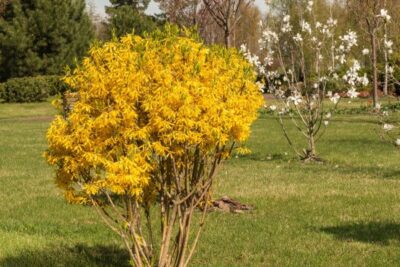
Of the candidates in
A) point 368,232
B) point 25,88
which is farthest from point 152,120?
point 25,88

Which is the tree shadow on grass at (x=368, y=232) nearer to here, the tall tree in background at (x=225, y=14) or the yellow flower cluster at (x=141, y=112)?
the yellow flower cluster at (x=141, y=112)

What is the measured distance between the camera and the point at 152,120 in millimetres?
4598

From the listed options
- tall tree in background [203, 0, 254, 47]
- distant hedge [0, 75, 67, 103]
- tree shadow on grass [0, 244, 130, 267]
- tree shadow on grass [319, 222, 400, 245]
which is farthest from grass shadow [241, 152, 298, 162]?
distant hedge [0, 75, 67, 103]

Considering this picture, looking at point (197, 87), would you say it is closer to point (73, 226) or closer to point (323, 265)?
point (323, 265)

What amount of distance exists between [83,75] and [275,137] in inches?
608

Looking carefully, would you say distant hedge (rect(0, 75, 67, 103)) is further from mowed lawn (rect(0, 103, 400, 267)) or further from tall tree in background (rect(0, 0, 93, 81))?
mowed lawn (rect(0, 103, 400, 267))

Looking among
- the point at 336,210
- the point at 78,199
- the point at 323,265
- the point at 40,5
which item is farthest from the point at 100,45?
the point at 40,5

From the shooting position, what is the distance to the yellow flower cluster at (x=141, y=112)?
15.0 ft

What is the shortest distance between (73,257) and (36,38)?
1424 inches

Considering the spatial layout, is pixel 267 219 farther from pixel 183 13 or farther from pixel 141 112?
pixel 183 13

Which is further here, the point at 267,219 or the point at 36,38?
the point at 36,38

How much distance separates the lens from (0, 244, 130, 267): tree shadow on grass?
255 inches

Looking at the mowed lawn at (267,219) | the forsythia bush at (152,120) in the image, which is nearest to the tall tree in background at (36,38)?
the mowed lawn at (267,219)

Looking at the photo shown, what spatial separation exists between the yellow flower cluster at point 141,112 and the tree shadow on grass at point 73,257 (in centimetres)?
177
